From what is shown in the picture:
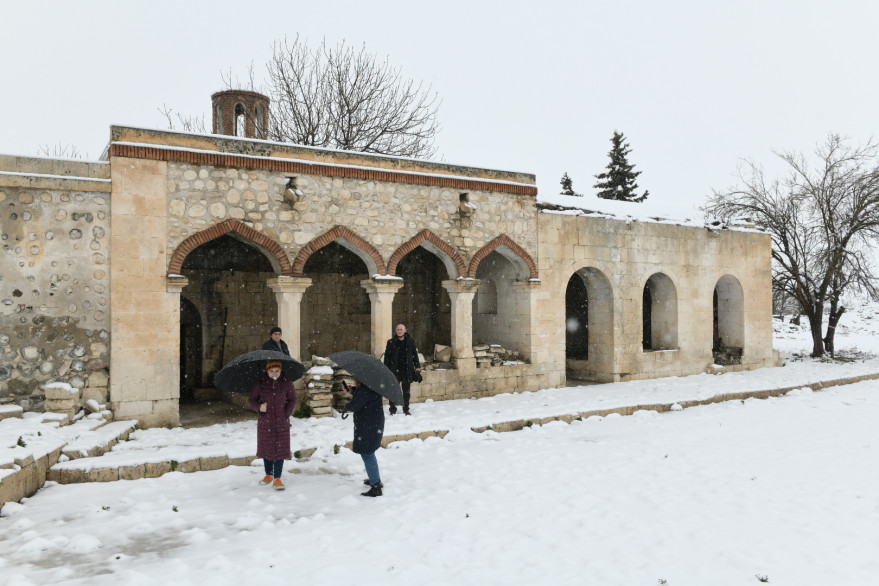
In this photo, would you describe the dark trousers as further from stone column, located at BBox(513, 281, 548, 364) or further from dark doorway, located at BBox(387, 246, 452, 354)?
dark doorway, located at BBox(387, 246, 452, 354)

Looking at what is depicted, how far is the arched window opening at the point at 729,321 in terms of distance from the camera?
16.8 meters

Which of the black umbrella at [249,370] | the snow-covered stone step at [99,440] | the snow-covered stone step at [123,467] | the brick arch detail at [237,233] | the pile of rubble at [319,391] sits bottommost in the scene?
the snow-covered stone step at [123,467]

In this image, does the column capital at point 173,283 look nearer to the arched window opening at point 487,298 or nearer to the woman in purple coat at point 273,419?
the woman in purple coat at point 273,419

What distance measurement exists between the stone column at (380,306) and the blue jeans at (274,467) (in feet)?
15.9

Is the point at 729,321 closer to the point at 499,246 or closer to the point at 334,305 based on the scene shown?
the point at 499,246

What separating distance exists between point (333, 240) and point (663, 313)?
29.5ft

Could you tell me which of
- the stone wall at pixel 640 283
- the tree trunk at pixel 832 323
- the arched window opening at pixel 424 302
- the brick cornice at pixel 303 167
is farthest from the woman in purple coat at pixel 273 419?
the tree trunk at pixel 832 323

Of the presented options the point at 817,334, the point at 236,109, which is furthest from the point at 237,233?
the point at 817,334

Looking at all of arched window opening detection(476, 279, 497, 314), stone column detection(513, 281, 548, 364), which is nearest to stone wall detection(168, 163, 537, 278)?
stone column detection(513, 281, 548, 364)

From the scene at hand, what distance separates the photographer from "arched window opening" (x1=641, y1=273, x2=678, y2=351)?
1554 centimetres

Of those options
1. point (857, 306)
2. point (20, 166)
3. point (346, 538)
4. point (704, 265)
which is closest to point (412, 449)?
point (346, 538)

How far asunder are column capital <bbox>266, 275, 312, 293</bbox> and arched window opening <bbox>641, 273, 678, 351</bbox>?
8.74 meters

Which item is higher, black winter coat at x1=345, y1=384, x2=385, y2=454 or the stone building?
the stone building

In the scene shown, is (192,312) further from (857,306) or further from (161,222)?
(857,306)
